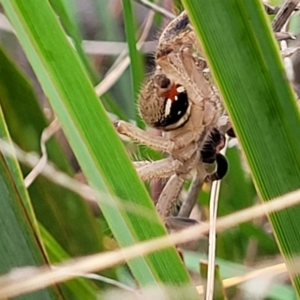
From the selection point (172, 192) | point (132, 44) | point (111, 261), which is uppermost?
point (132, 44)

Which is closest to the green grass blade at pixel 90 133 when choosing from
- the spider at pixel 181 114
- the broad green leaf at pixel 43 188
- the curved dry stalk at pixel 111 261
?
the curved dry stalk at pixel 111 261

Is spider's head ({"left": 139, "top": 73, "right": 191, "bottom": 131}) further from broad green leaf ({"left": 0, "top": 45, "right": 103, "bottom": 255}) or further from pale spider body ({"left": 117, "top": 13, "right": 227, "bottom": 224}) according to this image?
broad green leaf ({"left": 0, "top": 45, "right": 103, "bottom": 255})

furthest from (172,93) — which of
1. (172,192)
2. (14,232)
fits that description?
(14,232)

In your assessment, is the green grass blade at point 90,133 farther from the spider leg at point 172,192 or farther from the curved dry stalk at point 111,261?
the spider leg at point 172,192

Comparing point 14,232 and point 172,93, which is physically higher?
point 172,93

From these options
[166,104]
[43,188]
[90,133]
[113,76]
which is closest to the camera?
[90,133]

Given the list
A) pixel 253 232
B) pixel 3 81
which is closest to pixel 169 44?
pixel 3 81

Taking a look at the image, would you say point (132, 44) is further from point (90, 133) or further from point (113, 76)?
point (90, 133)
